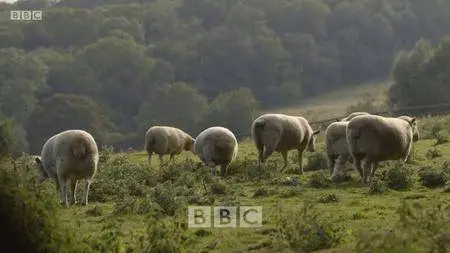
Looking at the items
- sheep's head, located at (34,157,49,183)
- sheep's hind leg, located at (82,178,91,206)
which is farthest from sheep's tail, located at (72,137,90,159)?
sheep's head, located at (34,157,49,183)

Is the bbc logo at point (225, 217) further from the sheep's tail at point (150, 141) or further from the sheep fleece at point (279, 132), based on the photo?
the sheep's tail at point (150, 141)

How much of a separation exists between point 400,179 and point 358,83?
7218cm

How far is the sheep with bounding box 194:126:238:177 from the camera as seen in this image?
19.9 meters

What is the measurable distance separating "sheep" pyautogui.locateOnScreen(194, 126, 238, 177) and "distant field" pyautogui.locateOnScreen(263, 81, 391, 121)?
4321 centimetres

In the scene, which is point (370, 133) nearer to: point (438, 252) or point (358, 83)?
point (438, 252)

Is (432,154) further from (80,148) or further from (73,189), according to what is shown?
(80,148)

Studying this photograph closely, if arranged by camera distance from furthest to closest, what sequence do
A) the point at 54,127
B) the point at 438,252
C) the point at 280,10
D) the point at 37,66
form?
the point at 280,10 < the point at 37,66 < the point at 54,127 < the point at 438,252

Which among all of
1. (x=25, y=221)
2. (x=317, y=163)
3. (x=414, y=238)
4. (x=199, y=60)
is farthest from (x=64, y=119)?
(x=414, y=238)

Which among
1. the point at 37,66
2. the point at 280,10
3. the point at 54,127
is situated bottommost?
the point at 54,127

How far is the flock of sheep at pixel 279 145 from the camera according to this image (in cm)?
1562

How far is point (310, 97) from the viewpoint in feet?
272

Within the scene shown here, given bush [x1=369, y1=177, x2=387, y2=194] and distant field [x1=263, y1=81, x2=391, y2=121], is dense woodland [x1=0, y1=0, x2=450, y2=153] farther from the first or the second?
bush [x1=369, y1=177, x2=387, y2=194]

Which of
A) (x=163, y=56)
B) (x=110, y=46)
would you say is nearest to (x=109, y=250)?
(x=110, y=46)

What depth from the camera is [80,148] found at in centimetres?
1546
